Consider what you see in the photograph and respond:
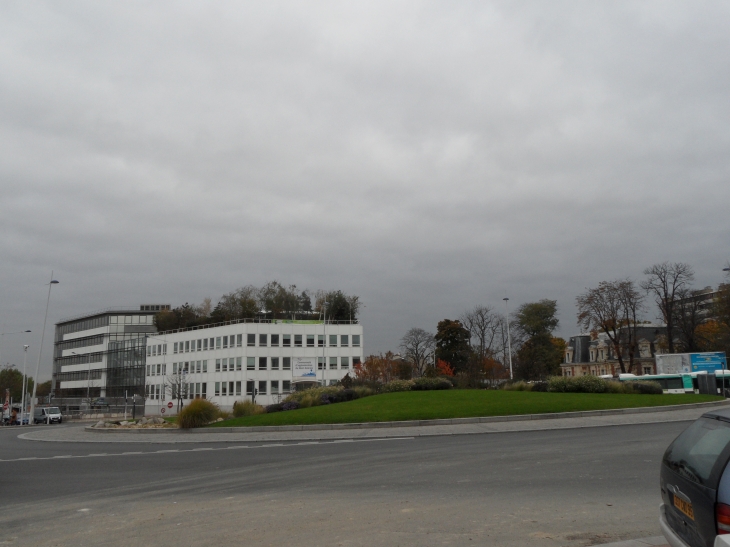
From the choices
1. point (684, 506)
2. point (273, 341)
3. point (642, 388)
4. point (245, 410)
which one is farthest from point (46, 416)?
point (684, 506)

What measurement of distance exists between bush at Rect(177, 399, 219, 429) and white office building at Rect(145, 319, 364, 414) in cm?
4011

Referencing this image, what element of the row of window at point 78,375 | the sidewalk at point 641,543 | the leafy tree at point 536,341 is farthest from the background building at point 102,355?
the sidewalk at point 641,543

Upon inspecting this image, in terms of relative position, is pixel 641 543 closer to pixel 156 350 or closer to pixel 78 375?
pixel 156 350

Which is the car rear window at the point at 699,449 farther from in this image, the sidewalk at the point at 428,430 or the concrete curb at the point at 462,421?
the concrete curb at the point at 462,421

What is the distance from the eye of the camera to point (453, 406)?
2725cm

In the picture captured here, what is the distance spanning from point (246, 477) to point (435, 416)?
1376cm

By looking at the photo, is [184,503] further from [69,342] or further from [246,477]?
[69,342]

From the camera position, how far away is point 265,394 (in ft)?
238

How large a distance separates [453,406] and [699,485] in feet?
75.7

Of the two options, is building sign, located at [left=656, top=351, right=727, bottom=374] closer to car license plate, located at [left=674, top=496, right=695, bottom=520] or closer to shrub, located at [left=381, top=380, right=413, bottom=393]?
shrub, located at [left=381, top=380, right=413, bottom=393]

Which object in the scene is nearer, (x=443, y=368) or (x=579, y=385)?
(x=579, y=385)

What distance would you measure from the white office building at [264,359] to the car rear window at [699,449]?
66767 mm

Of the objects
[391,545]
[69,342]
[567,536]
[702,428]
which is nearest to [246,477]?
[391,545]

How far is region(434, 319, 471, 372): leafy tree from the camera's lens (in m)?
82.4
